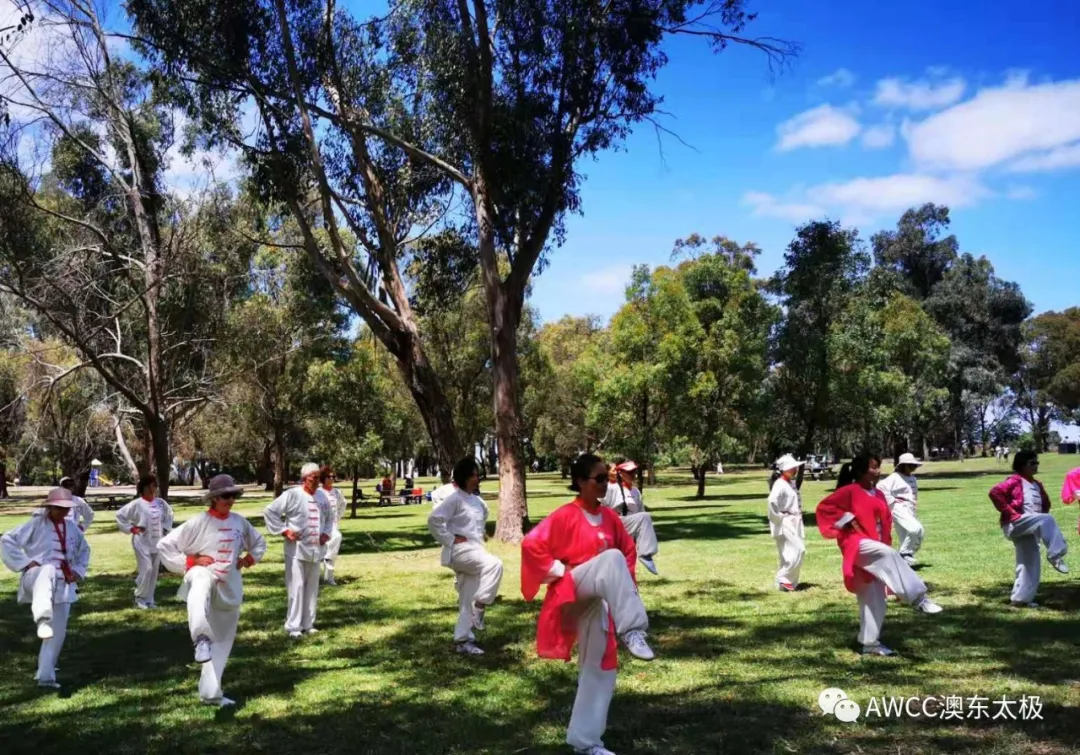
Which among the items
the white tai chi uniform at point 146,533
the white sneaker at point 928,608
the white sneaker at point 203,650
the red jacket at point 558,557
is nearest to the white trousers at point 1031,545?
the white sneaker at point 928,608

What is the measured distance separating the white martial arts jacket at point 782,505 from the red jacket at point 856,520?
3.41m

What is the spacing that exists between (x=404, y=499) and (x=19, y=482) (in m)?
48.8

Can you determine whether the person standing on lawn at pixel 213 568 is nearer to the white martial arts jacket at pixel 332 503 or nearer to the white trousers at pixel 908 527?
the white martial arts jacket at pixel 332 503

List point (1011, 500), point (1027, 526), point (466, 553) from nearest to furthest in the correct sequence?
point (466, 553)
point (1027, 526)
point (1011, 500)

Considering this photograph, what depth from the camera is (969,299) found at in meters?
57.9

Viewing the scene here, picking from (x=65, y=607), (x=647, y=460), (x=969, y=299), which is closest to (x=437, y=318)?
(x=647, y=460)

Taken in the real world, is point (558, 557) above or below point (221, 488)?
below

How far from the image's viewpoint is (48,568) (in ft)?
25.1

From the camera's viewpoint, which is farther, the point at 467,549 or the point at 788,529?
the point at 788,529

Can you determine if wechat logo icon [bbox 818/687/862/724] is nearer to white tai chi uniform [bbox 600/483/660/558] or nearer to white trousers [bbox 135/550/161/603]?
white tai chi uniform [bbox 600/483/660/558]

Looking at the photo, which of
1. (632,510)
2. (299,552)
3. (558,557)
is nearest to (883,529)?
(558,557)

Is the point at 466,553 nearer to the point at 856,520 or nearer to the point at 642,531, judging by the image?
the point at 856,520

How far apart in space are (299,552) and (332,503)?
282 centimetres

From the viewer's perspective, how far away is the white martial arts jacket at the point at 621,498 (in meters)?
12.4
